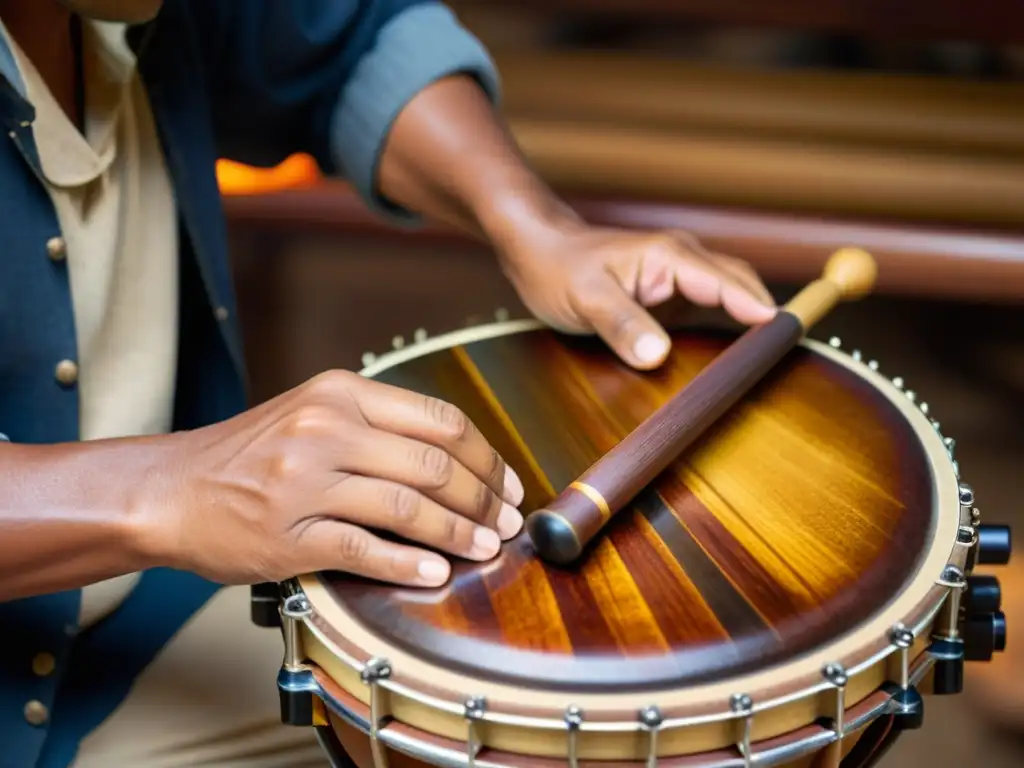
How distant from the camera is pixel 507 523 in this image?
0.74 metres

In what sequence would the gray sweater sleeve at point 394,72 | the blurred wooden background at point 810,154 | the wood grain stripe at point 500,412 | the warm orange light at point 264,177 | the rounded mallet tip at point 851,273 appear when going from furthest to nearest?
1. the warm orange light at point 264,177
2. the blurred wooden background at point 810,154
3. the gray sweater sleeve at point 394,72
4. the rounded mallet tip at point 851,273
5. the wood grain stripe at point 500,412

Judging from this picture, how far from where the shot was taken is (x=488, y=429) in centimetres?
87

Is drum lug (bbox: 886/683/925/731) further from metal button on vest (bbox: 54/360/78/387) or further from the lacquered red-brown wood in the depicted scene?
metal button on vest (bbox: 54/360/78/387)

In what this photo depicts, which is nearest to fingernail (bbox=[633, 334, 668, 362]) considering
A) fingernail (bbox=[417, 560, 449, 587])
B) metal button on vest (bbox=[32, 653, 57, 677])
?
fingernail (bbox=[417, 560, 449, 587])

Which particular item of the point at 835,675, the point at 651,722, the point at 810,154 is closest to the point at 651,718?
the point at 651,722

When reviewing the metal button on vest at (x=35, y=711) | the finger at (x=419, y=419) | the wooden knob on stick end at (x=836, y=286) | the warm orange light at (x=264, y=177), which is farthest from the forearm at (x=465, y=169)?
the warm orange light at (x=264, y=177)

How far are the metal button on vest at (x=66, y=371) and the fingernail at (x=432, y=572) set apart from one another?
1.31 ft

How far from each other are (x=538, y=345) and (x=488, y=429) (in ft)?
A: 0.52

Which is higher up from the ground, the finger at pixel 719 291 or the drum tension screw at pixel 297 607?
the finger at pixel 719 291

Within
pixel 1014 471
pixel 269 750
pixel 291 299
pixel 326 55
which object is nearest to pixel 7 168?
pixel 326 55

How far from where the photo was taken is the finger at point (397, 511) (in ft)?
2.29

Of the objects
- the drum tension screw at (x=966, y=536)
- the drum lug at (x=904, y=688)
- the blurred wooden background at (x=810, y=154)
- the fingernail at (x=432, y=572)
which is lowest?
the fingernail at (x=432, y=572)

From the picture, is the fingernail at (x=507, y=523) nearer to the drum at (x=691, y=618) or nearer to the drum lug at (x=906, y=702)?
the drum at (x=691, y=618)

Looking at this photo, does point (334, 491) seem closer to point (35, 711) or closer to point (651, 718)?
point (651, 718)
